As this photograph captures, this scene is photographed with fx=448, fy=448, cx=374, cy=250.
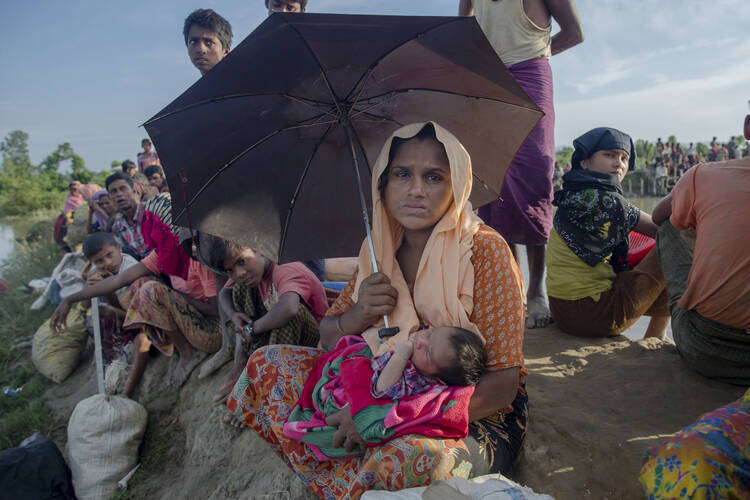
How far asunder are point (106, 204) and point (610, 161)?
25.2ft

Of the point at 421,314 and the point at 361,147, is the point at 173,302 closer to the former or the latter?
the point at 361,147

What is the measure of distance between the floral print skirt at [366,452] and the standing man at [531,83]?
77.0 inches

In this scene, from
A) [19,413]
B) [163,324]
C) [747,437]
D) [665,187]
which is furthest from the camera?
[665,187]

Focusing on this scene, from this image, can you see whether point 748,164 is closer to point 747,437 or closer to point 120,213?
point 747,437

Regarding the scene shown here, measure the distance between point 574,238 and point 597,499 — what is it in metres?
1.78

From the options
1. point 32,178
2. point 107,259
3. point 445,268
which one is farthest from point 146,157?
point 32,178

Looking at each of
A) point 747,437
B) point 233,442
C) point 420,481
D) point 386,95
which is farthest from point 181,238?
point 747,437

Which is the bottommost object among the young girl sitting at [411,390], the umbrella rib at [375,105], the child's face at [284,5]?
the young girl sitting at [411,390]

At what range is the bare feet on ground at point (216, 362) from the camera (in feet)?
12.2

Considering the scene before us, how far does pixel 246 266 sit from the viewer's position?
302 cm

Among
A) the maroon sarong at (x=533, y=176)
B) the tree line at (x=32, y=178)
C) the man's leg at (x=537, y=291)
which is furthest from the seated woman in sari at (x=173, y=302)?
the tree line at (x=32, y=178)

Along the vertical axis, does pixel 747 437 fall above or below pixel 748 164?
below

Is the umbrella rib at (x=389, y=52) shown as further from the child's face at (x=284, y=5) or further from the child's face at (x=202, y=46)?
the child's face at (x=284, y=5)

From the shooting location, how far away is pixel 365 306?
76.5 inches
